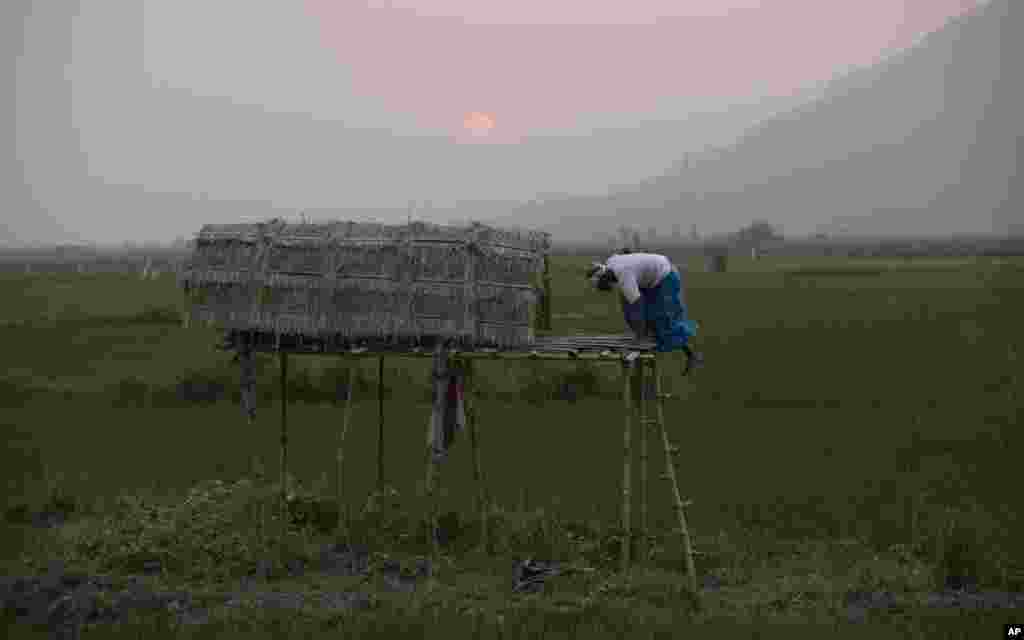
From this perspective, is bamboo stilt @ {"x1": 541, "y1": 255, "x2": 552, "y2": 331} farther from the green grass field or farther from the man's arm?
the green grass field

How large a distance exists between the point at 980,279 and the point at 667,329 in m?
31.6

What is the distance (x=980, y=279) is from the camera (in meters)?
35.9

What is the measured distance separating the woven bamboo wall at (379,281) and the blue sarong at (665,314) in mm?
826

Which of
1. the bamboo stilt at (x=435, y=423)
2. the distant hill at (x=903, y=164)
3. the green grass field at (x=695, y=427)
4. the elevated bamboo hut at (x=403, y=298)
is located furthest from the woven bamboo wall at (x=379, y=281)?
the distant hill at (x=903, y=164)

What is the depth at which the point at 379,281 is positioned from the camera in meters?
8.02

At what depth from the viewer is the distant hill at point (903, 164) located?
152 m

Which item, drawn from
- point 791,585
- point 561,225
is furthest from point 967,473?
point 561,225

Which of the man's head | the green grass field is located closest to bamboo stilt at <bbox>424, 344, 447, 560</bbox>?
the man's head

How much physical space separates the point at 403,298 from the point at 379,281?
0.24 m

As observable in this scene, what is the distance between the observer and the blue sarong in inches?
314

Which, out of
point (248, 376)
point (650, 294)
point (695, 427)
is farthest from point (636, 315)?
point (695, 427)

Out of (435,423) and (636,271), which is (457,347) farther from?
(636,271)

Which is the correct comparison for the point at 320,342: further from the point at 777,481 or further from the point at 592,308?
the point at 592,308

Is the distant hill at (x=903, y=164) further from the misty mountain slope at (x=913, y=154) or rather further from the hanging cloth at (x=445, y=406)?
the hanging cloth at (x=445, y=406)
